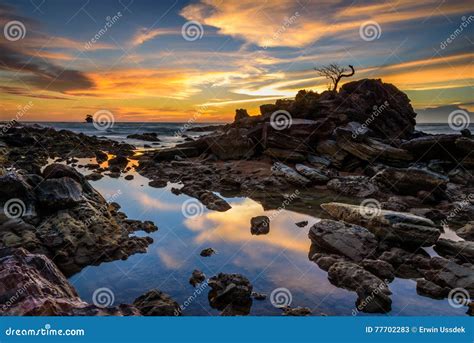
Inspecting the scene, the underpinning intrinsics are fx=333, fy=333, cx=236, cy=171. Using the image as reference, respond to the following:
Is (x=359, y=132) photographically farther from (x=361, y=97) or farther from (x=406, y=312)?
(x=406, y=312)

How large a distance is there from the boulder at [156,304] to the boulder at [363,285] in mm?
3820

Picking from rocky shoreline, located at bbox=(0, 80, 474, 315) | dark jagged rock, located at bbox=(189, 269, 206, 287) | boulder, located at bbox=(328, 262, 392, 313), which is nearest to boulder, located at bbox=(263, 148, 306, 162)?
rocky shoreline, located at bbox=(0, 80, 474, 315)

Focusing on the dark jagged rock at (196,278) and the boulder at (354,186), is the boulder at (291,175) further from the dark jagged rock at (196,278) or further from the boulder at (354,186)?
the dark jagged rock at (196,278)

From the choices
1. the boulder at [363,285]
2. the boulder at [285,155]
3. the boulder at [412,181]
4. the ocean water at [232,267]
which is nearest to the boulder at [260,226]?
the ocean water at [232,267]

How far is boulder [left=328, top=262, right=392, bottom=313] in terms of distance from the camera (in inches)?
277

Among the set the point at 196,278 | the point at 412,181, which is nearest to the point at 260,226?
the point at 196,278

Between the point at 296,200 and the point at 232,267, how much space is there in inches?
297

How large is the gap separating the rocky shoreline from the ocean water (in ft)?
1.01

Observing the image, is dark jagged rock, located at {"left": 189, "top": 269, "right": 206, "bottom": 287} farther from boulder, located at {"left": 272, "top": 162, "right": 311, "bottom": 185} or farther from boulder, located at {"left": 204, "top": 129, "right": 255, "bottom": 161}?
boulder, located at {"left": 204, "top": 129, "right": 255, "bottom": 161}

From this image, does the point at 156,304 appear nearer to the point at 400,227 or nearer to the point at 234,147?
the point at 400,227

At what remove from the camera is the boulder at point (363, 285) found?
7.04m

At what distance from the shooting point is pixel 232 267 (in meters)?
8.82

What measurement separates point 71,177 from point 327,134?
63.7 feet
